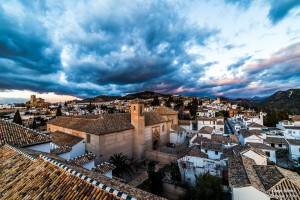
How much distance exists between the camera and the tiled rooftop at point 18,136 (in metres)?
7.15

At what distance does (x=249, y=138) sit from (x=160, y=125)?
1224 cm

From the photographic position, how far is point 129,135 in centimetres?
1662

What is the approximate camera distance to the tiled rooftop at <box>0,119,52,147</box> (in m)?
7.15

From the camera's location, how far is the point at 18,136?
7.66 meters

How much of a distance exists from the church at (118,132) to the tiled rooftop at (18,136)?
5.46 metres

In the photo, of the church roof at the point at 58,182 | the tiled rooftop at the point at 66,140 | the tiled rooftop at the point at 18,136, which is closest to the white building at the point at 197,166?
the church roof at the point at 58,182

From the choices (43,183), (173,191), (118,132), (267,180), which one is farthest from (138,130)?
(43,183)

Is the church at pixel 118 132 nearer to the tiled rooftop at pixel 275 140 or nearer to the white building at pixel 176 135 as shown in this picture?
the white building at pixel 176 135

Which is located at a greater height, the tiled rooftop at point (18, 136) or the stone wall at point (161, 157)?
the tiled rooftop at point (18, 136)

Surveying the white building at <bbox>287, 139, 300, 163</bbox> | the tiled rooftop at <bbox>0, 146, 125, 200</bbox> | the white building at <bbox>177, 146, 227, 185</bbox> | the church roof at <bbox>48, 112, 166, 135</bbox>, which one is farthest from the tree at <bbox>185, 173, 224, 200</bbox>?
the white building at <bbox>287, 139, 300, 163</bbox>

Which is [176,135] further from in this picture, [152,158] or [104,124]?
[104,124]

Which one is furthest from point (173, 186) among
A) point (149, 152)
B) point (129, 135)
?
point (129, 135)

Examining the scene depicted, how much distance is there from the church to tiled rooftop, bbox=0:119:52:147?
17.9 feet

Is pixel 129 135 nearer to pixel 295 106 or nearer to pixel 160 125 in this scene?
pixel 160 125
